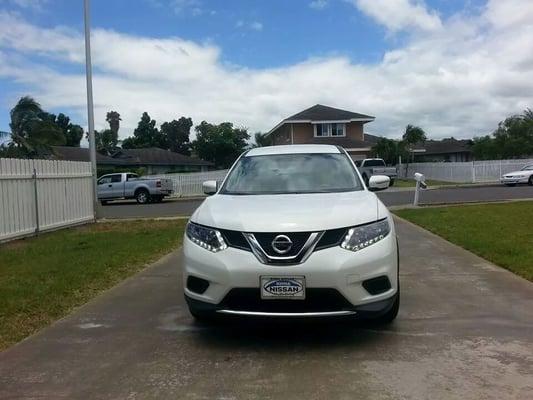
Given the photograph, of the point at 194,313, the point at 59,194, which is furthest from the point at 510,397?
the point at 59,194

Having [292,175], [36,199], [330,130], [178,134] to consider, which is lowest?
[36,199]

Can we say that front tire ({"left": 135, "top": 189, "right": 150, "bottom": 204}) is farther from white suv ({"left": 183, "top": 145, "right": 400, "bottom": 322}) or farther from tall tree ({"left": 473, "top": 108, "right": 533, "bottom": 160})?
tall tree ({"left": 473, "top": 108, "right": 533, "bottom": 160})

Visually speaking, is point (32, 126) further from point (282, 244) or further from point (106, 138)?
point (106, 138)

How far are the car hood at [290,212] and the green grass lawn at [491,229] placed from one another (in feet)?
11.5

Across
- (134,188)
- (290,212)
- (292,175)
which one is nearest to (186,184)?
(134,188)

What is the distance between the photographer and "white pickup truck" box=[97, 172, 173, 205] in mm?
29438

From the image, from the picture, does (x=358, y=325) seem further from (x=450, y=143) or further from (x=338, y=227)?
(x=450, y=143)

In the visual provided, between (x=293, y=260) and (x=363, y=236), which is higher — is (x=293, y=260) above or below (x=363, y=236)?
below

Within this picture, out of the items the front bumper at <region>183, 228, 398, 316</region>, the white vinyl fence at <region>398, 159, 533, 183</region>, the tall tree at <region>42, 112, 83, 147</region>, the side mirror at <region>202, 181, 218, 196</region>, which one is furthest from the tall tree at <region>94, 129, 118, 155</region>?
the front bumper at <region>183, 228, 398, 316</region>

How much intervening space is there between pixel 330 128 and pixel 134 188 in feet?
67.4

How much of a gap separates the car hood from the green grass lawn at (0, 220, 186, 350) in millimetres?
2273

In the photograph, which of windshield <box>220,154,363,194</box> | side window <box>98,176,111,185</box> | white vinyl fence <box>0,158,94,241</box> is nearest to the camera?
windshield <box>220,154,363,194</box>

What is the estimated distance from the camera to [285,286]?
450cm

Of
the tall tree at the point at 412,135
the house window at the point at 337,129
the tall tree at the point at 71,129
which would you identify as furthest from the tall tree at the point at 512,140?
the tall tree at the point at 71,129
